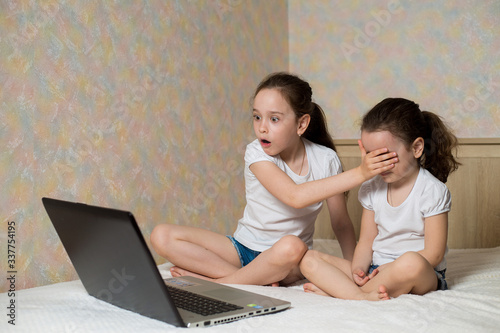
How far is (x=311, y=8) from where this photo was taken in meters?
2.51

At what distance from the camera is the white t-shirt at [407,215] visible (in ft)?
4.32

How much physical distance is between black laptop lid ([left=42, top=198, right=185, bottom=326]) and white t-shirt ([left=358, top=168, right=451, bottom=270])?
0.60 m

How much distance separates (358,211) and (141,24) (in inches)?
42.2

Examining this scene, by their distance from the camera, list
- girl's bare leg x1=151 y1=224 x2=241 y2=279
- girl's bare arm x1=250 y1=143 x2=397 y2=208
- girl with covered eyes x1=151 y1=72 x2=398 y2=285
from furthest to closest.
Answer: girl's bare leg x1=151 y1=224 x2=241 y2=279 < girl with covered eyes x1=151 y1=72 x2=398 y2=285 < girl's bare arm x1=250 y1=143 x2=397 y2=208

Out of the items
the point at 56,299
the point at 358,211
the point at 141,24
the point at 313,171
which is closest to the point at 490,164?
the point at 358,211

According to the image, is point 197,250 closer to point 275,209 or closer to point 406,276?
point 275,209

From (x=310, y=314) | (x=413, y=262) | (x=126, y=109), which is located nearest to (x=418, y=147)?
(x=413, y=262)

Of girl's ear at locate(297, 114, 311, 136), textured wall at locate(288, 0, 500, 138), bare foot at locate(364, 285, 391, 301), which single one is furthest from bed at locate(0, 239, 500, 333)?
textured wall at locate(288, 0, 500, 138)

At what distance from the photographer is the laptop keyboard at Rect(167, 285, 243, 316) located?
3.52 ft

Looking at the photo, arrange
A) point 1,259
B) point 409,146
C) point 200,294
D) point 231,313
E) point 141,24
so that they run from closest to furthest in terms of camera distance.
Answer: point 231,313
point 200,294
point 409,146
point 1,259
point 141,24

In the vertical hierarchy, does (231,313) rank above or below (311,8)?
below

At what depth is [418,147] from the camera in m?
1.37

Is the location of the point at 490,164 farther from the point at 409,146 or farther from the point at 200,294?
the point at 200,294

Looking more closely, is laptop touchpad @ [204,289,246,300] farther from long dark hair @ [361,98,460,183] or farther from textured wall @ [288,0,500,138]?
textured wall @ [288,0,500,138]
